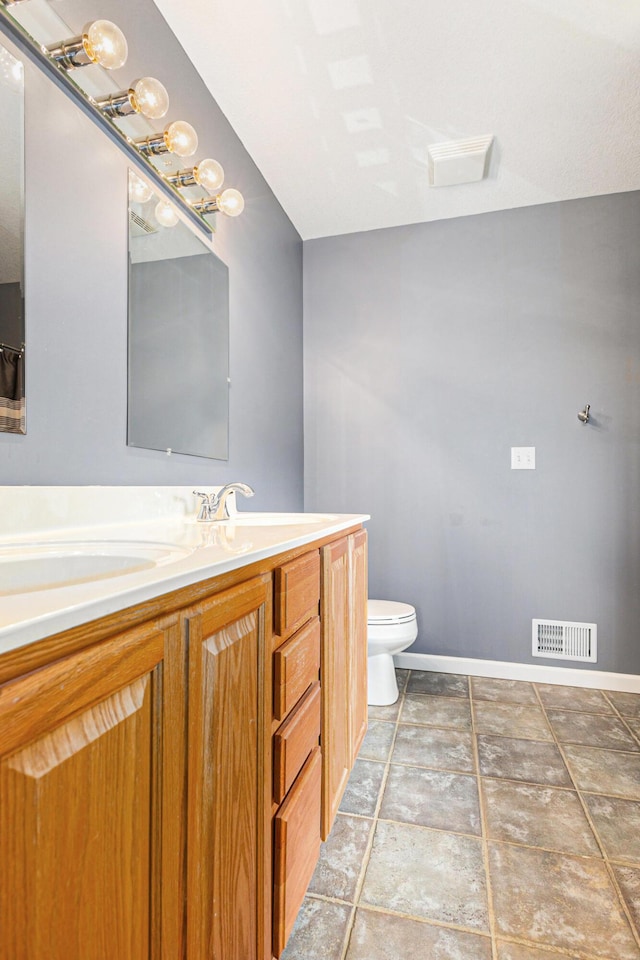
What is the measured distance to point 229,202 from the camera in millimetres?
1605

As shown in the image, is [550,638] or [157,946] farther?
[550,638]

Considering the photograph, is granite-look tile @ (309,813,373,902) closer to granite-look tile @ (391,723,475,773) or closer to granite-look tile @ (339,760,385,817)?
granite-look tile @ (339,760,385,817)

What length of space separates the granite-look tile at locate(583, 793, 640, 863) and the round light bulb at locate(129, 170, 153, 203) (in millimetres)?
2085

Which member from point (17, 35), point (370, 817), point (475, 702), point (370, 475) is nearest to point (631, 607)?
point (475, 702)

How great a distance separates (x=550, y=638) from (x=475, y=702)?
1.75 ft

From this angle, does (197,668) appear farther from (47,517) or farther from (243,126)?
(243,126)

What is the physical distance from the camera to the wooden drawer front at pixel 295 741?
86 cm

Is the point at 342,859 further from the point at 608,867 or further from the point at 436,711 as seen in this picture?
the point at 436,711

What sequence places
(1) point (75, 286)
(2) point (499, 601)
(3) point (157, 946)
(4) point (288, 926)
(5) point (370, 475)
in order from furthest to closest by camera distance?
(5) point (370, 475) < (2) point (499, 601) < (1) point (75, 286) < (4) point (288, 926) < (3) point (157, 946)

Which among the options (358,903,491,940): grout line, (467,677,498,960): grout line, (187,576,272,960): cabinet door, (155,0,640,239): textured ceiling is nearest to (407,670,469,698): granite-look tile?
(467,677,498,960): grout line

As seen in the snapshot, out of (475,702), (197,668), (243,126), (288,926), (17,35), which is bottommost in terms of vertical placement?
(475,702)

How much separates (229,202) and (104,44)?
1.98ft

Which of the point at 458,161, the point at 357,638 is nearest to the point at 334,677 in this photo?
the point at 357,638

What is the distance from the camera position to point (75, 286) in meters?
1.12
